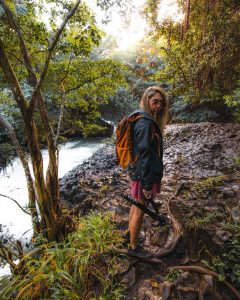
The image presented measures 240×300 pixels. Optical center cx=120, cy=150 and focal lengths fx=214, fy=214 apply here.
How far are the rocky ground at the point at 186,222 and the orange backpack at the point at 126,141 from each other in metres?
1.33

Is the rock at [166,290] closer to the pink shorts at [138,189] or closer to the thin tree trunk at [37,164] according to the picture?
the pink shorts at [138,189]

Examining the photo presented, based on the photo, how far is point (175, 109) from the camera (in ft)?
40.7

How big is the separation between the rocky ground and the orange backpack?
4.36ft

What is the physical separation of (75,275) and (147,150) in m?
1.67

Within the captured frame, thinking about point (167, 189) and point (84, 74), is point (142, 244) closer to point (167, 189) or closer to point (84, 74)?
point (167, 189)

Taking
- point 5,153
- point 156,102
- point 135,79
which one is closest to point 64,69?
point 156,102

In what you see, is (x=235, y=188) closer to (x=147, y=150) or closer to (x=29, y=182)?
(x=147, y=150)

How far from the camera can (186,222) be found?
128 inches

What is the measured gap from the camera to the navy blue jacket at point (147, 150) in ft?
7.95

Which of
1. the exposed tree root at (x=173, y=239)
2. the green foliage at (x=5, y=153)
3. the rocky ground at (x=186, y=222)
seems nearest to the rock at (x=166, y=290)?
the rocky ground at (x=186, y=222)

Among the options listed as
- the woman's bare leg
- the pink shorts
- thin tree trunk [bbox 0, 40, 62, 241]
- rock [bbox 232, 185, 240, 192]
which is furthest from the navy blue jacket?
rock [bbox 232, 185, 240, 192]

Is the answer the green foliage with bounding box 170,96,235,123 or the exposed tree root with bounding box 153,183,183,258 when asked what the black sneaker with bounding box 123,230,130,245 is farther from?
the green foliage with bounding box 170,96,235,123

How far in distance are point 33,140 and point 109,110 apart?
47.1 ft

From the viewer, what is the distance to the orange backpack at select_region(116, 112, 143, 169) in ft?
8.62
